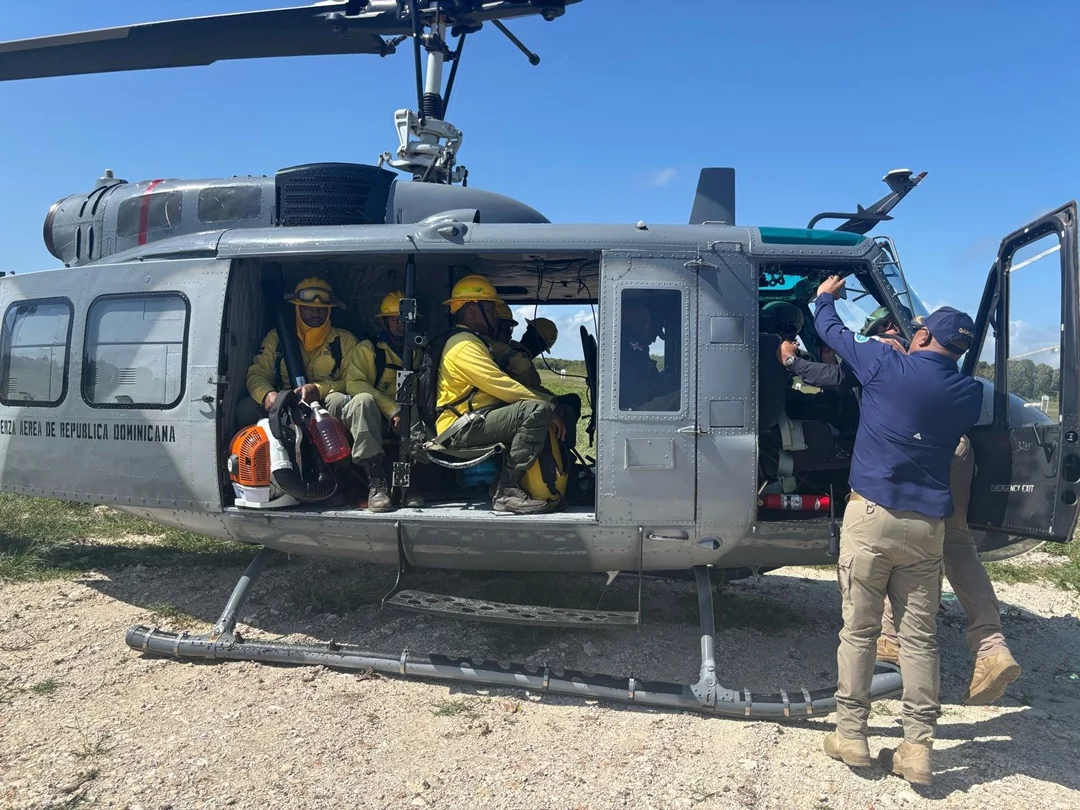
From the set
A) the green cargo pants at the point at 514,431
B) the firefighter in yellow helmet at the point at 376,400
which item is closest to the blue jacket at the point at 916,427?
the green cargo pants at the point at 514,431

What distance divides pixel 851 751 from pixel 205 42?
7.30 meters

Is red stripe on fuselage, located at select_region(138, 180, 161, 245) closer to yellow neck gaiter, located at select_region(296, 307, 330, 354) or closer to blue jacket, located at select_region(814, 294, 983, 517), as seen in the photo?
yellow neck gaiter, located at select_region(296, 307, 330, 354)

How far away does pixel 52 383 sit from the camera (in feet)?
17.0

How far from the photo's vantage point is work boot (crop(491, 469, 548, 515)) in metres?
4.46

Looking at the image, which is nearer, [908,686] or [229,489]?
[908,686]

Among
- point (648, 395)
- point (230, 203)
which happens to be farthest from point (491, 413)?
point (230, 203)

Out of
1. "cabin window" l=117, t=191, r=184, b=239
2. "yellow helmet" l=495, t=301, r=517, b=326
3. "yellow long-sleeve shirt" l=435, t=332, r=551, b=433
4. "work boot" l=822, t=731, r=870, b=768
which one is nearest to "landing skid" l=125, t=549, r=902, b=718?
"work boot" l=822, t=731, r=870, b=768

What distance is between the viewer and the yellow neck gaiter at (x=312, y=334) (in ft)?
16.6

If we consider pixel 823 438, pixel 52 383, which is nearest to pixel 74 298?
pixel 52 383

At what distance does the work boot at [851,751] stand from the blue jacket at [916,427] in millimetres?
1169

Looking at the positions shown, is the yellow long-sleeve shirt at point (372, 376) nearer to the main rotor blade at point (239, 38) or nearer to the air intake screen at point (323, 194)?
the air intake screen at point (323, 194)

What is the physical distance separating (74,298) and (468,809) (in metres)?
4.40

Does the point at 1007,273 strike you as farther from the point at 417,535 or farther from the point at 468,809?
the point at 468,809

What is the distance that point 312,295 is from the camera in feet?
16.2
